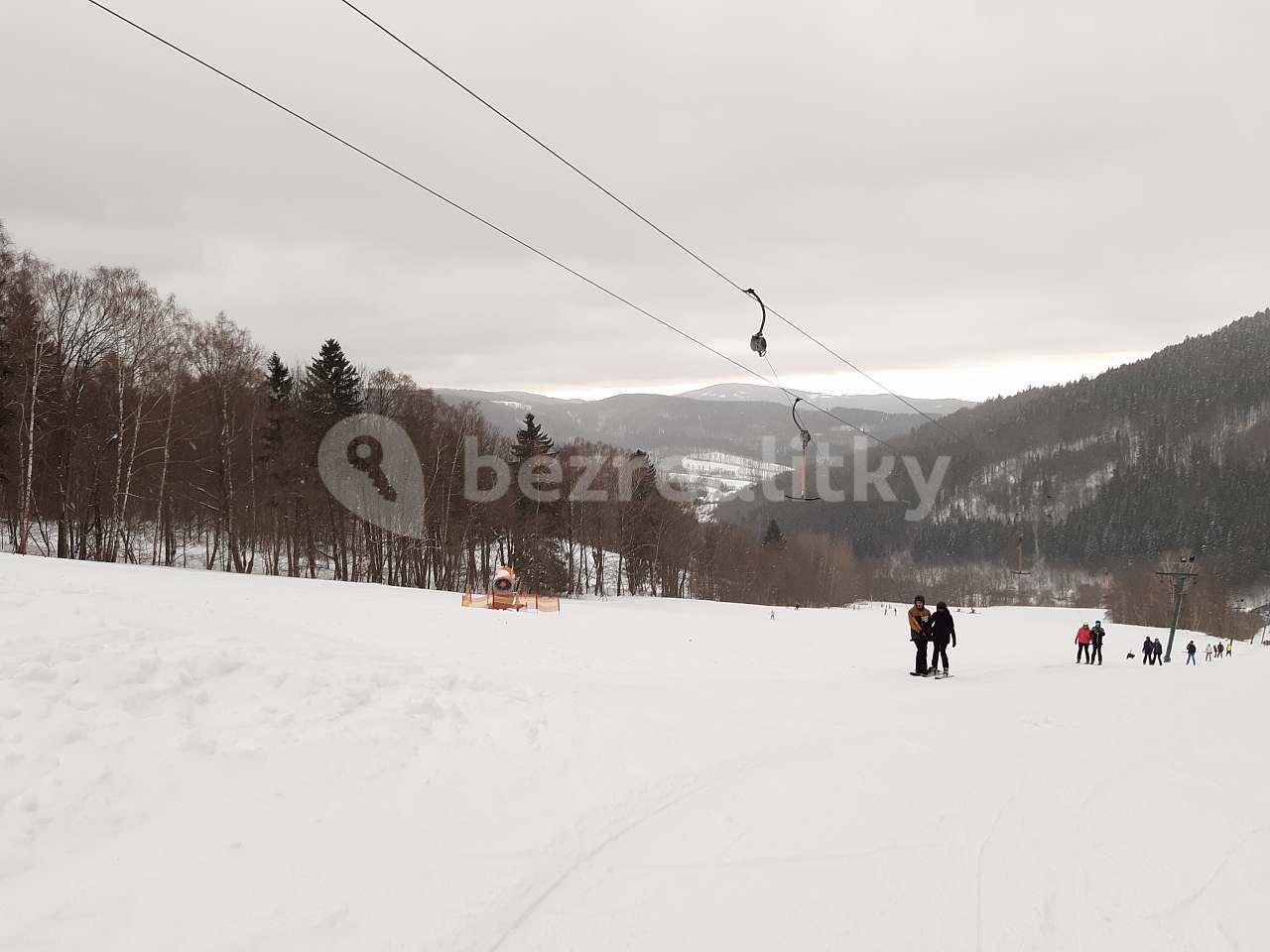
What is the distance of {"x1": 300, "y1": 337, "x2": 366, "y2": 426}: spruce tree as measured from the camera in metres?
38.9

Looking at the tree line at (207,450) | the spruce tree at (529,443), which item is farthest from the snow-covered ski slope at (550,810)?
the spruce tree at (529,443)

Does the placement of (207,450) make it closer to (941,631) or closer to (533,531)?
(533,531)

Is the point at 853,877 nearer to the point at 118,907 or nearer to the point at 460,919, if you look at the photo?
the point at 460,919

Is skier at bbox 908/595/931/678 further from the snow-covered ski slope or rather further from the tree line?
the tree line

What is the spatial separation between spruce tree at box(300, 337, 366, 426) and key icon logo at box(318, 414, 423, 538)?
93 cm

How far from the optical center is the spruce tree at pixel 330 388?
128ft

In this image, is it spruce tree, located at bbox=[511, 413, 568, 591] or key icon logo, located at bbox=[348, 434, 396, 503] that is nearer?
key icon logo, located at bbox=[348, 434, 396, 503]

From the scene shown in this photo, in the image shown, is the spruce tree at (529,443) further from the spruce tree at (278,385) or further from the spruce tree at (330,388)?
the spruce tree at (278,385)

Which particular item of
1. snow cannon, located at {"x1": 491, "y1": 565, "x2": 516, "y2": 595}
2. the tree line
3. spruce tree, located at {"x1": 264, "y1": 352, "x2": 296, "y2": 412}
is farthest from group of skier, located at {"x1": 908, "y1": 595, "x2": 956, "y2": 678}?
spruce tree, located at {"x1": 264, "y1": 352, "x2": 296, "y2": 412}

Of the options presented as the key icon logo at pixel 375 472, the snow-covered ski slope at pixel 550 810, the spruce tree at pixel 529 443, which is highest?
the spruce tree at pixel 529 443

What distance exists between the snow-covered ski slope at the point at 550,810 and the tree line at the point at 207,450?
78.4 ft

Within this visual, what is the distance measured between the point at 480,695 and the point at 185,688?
323 centimetres

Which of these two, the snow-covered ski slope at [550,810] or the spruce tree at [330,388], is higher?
the spruce tree at [330,388]

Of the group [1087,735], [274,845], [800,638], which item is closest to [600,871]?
[274,845]
